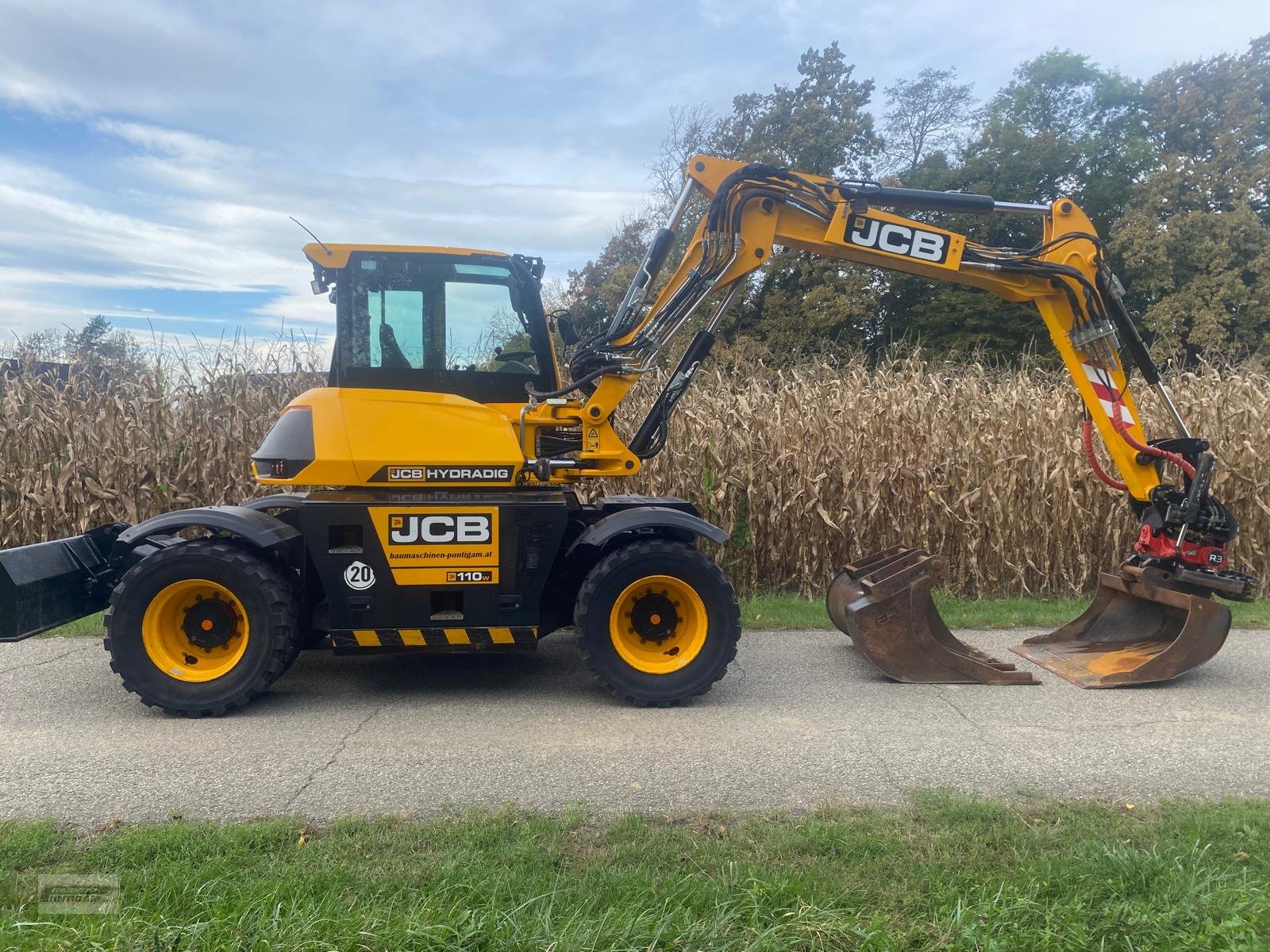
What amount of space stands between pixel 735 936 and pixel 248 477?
8078 millimetres

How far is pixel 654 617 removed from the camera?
237 inches

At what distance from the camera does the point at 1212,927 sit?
2.86 metres

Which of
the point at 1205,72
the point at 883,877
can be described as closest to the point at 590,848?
the point at 883,877

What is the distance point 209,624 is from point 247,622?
11.3 inches

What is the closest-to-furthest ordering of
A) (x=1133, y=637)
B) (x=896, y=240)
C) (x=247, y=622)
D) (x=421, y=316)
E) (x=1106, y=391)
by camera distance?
1. (x=247, y=622)
2. (x=421, y=316)
3. (x=896, y=240)
4. (x=1106, y=391)
5. (x=1133, y=637)

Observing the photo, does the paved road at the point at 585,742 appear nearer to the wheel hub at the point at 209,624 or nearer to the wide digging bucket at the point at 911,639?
the wide digging bucket at the point at 911,639

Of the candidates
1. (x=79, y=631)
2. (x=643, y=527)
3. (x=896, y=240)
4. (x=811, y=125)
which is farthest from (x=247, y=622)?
(x=811, y=125)

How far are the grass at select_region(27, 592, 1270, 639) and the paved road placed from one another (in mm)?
1262

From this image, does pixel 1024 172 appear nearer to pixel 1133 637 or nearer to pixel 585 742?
pixel 1133 637

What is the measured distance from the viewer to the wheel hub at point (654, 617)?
6035mm

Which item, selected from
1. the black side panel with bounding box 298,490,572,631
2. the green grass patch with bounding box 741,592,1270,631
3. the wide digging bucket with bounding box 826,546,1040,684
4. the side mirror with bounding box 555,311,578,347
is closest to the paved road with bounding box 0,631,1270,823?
the wide digging bucket with bounding box 826,546,1040,684

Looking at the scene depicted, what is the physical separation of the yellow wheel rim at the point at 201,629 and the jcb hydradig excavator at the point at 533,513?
2cm

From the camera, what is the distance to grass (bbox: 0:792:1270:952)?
9.57 feet

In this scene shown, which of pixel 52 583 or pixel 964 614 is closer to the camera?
pixel 52 583
